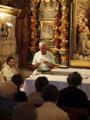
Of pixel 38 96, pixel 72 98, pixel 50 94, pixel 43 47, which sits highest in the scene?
pixel 43 47

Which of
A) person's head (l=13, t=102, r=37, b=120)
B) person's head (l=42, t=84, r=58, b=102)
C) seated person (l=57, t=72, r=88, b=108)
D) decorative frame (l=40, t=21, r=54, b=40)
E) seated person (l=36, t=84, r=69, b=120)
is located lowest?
seated person (l=57, t=72, r=88, b=108)

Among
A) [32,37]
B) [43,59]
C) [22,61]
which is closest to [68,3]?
[32,37]

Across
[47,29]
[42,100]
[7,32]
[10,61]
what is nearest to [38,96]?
[42,100]

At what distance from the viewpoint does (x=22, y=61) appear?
1130cm

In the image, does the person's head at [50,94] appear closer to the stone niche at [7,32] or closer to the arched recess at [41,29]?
the stone niche at [7,32]

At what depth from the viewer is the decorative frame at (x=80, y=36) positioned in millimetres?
10680

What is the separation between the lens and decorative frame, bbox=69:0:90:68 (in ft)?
35.0

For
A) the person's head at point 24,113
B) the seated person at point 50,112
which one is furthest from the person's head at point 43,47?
the person's head at point 24,113

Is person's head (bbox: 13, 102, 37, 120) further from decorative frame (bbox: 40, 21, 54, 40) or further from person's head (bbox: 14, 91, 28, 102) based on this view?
decorative frame (bbox: 40, 21, 54, 40)

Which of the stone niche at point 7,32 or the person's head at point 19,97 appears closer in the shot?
the person's head at point 19,97

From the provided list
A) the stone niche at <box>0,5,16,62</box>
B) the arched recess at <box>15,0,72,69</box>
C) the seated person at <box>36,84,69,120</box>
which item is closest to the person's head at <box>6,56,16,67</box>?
the stone niche at <box>0,5,16,62</box>

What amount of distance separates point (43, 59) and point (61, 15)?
2977 millimetres

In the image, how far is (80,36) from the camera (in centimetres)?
1079

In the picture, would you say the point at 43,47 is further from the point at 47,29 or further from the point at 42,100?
the point at 42,100
